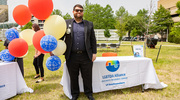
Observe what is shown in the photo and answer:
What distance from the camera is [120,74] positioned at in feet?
10.2

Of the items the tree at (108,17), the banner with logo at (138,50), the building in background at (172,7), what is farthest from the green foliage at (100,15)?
the banner with logo at (138,50)

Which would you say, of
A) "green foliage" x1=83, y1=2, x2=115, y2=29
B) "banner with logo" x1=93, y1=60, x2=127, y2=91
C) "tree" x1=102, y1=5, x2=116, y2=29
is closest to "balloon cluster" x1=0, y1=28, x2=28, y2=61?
"banner with logo" x1=93, y1=60, x2=127, y2=91

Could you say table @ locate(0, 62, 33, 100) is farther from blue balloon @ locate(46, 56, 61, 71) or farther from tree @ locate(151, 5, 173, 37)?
tree @ locate(151, 5, 173, 37)

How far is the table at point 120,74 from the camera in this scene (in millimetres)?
2982

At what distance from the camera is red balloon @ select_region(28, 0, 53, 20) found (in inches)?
90.4

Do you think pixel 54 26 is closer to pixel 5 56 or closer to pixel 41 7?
pixel 41 7

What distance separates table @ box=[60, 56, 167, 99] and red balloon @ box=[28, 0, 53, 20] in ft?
4.00

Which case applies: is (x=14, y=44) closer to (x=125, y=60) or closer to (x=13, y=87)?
(x=13, y=87)

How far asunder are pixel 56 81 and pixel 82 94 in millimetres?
1424

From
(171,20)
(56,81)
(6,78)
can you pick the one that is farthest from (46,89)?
(171,20)

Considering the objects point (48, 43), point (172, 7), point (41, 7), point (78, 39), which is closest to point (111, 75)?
point (78, 39)

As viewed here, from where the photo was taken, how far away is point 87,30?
101 inches

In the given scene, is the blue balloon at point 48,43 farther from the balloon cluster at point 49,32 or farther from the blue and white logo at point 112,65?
the blue and white logo at point 112,65

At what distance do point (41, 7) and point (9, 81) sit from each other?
180cm
